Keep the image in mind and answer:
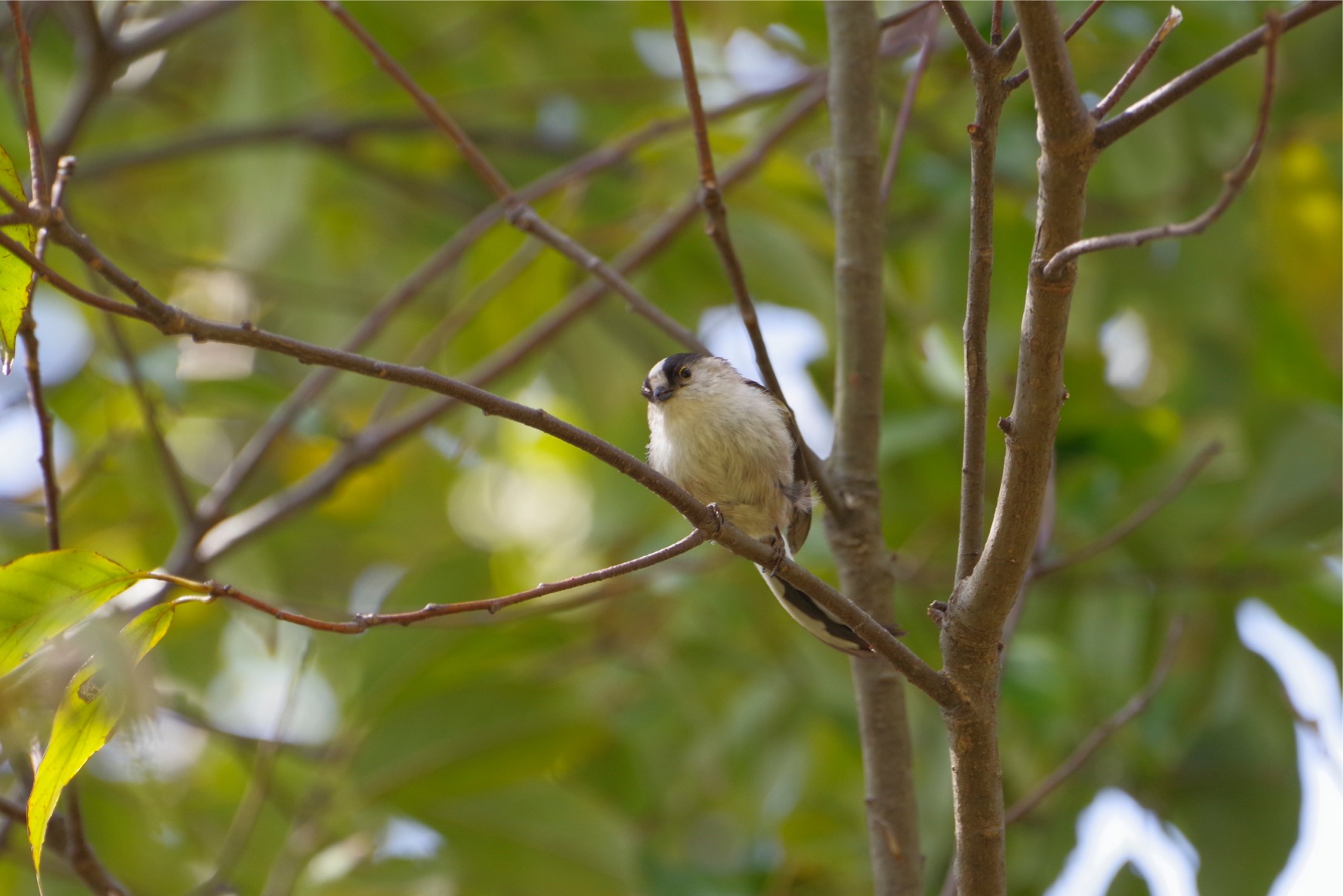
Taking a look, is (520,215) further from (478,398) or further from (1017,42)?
Result: (1017,42)

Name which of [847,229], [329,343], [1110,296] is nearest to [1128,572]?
[1110,296]

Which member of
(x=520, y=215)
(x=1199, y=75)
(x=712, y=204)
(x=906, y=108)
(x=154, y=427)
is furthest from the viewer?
(x=154, y=427)

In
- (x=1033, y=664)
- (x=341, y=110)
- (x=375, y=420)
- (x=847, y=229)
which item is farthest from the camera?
(x=341, y=110)

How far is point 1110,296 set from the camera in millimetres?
4117

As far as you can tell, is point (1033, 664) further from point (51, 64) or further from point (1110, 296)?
point (51, 64)

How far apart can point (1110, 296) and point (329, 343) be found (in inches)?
106

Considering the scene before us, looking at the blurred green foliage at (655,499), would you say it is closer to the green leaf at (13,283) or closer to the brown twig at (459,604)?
the brown twig at (459,604)

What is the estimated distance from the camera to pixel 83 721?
1.41m

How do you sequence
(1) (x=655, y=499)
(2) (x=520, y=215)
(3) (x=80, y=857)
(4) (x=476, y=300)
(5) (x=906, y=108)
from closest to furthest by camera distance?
1. (3) (x=80, y=857)
2. (2) (x=520, y=215)
3. (5) (x=906, y=108)
4. (4) (x=476, y=300)
5. (1) (x=655, y=499)

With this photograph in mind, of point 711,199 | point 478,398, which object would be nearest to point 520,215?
point 711,199

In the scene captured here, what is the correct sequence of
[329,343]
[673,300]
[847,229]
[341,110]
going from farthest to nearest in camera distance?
[341,110]
[329,343]
[673,300]
[847,229]

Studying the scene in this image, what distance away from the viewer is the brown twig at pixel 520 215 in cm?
227

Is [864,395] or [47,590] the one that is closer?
[47,590]

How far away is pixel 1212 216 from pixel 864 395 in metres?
1.09
